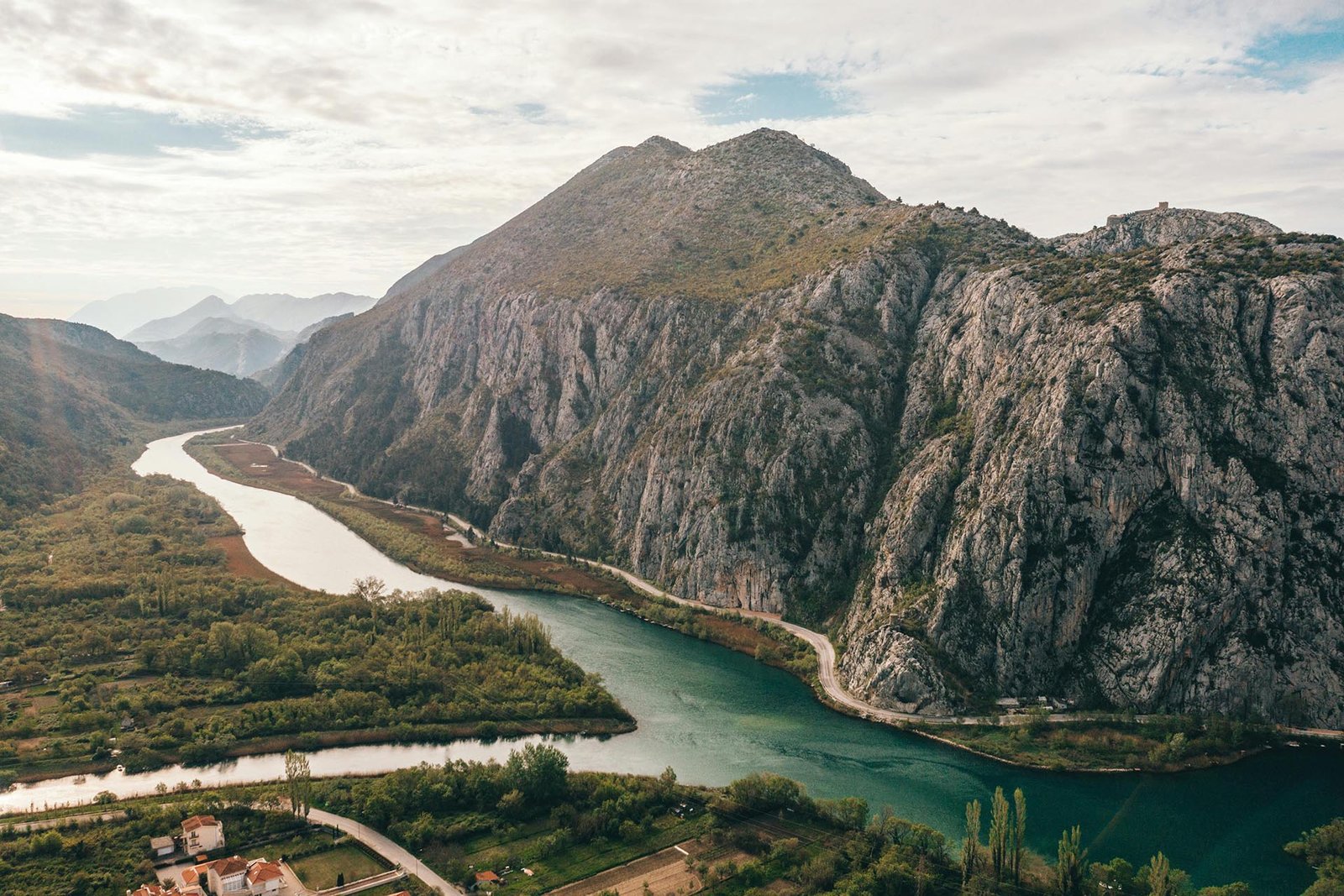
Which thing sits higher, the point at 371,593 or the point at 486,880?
the point at 371,593

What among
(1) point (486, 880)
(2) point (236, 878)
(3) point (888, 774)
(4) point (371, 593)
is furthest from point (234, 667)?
(3) point (888, 774)

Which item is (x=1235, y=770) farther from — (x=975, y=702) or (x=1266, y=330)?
(x=1266, y=330)

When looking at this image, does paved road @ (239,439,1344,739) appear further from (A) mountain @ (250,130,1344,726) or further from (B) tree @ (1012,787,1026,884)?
(B) tree @ (1012,787,1026,884)

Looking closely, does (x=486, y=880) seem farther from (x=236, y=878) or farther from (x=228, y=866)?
(x=228, y=866)

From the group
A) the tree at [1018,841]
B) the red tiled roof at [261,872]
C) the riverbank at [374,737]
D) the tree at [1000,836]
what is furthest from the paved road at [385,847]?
the tree at [1018,841]

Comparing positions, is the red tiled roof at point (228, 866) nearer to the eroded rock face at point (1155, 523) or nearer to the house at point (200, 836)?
the house at point (200, 836)

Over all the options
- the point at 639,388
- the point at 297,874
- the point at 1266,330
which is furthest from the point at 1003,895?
the point at 639,388
